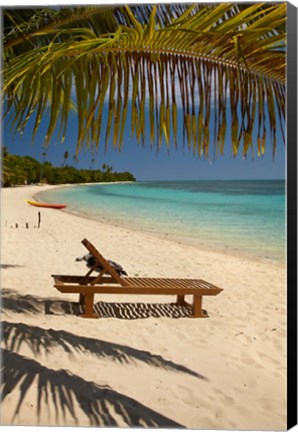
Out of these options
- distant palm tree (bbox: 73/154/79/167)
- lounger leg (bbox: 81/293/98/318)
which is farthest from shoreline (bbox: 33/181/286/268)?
distant palm tree (bbox: 73/154/79/167)

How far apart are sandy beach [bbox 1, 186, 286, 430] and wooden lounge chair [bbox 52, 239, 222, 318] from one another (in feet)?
0.48

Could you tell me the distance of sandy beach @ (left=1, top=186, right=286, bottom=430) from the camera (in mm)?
3027

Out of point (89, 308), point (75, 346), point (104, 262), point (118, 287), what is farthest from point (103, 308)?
point (75, 346)

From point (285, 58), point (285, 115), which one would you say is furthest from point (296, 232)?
point (285, 58)

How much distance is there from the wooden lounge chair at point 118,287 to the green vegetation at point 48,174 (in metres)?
0.65

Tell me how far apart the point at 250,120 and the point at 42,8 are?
1.35 metres

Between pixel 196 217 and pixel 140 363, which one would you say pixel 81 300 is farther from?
pixel 196 217

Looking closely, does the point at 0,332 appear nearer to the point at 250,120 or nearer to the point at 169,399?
the point at 169,399

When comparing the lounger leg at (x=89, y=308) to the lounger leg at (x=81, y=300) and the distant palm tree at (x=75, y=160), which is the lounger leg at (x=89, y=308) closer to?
the lounger leg at (x=81, y=300)

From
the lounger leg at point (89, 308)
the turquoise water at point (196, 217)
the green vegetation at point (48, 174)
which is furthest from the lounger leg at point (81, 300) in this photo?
the turquoise water at point (196, 217)

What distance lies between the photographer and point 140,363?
3.35 metres

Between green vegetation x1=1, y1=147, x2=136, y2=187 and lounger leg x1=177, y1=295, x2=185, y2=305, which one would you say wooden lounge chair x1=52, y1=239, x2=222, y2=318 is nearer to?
lounger leg x1=177, y1=295, x2=185, y2=305

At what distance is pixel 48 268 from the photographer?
6316 millimetres

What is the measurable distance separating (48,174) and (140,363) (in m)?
1.27
